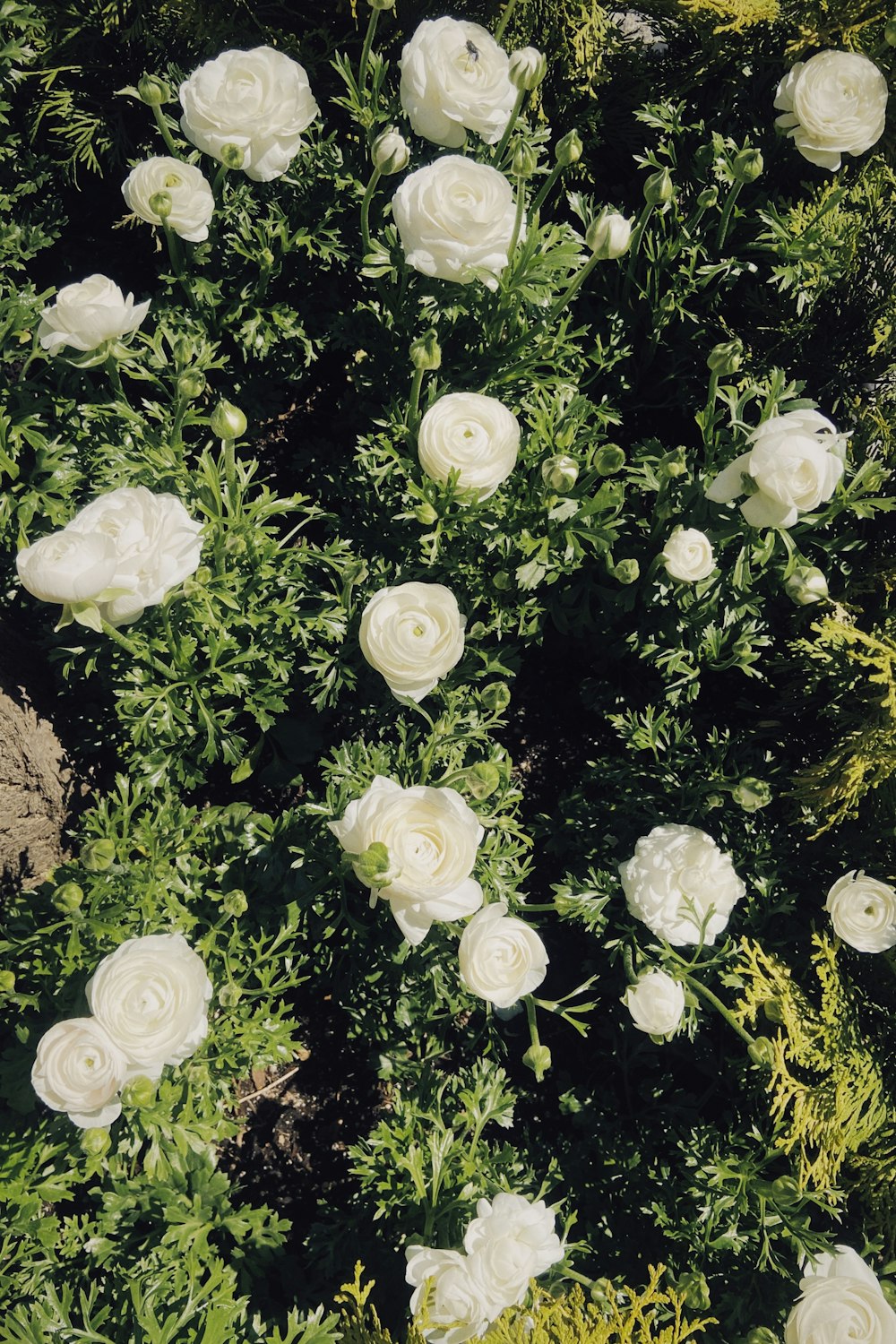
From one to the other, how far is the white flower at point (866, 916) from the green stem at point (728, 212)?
5.06 feet

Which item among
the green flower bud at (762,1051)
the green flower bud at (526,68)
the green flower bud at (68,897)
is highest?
the green flower bud at (526,68)

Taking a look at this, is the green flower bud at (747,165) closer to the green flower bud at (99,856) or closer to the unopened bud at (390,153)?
the unopened bud at (390,153)

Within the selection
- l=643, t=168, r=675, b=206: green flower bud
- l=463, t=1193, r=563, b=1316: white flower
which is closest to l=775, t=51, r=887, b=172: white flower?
l=643, t=168, r=675, b=206: green flower bud

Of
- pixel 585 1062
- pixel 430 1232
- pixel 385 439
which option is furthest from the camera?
pixel 585 1062

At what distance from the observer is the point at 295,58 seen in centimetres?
241

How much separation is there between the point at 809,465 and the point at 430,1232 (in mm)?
1749

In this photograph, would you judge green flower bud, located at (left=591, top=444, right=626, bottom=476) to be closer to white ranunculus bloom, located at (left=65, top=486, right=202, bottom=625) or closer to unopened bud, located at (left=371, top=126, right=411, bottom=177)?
unopened bud, located at (left=371, top=126, right=411, bottom=177)

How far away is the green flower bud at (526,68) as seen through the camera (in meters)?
1.78

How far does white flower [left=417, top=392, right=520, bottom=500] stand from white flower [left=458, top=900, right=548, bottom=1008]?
856 millimetres

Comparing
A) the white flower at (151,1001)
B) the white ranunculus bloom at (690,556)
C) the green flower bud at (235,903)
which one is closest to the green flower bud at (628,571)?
the white ranunculus bloom at (690,556)

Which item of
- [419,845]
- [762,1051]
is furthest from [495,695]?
[762,1051]

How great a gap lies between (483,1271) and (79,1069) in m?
0.82

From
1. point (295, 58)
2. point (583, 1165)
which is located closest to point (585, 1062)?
point (583, 1165)

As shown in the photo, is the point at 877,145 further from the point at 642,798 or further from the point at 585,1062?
the point at 585,1062
